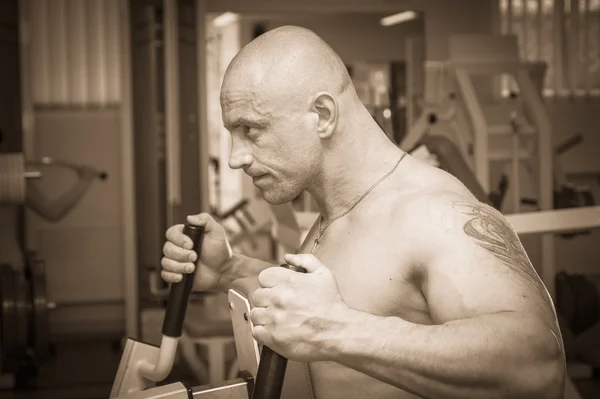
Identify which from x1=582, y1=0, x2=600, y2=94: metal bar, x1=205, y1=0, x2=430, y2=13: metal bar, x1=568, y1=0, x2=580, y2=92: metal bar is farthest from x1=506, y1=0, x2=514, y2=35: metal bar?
x1=205, y1=0, x2=430, y2=13: metal bar

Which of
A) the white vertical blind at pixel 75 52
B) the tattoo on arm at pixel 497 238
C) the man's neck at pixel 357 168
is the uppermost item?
the white vertical blind at pixel 75 52

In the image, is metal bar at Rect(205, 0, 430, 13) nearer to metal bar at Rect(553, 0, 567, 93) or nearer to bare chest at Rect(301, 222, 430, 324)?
metal bar at Rect(553, 0, 567, 93)

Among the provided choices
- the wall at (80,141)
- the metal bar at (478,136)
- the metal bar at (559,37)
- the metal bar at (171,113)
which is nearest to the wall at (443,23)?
the metal bar at (559,37)

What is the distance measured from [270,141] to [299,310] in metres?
0.35

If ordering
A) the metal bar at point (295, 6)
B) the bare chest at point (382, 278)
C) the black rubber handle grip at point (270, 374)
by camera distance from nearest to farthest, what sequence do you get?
the black rubber handle grip at point (270, 374) < the bare chest at point (382, 278) < the metal bar at point (295, 6)

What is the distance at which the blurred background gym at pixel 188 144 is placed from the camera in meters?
4.34

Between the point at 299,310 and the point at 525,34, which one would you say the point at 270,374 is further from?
the point at 525,34

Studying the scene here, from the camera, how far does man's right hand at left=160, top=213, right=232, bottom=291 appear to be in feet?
5.16

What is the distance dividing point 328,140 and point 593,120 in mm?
5383

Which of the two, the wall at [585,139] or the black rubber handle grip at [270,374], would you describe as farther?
the wall at [585,139]

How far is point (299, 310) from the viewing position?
3.64 ft

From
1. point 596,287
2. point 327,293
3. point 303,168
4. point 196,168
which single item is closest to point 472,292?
point 327,293

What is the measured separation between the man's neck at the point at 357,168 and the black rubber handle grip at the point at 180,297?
282 millimetres

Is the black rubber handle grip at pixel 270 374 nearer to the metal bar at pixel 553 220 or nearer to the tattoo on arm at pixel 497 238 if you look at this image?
the tattoo on arm at pixel 497 238
